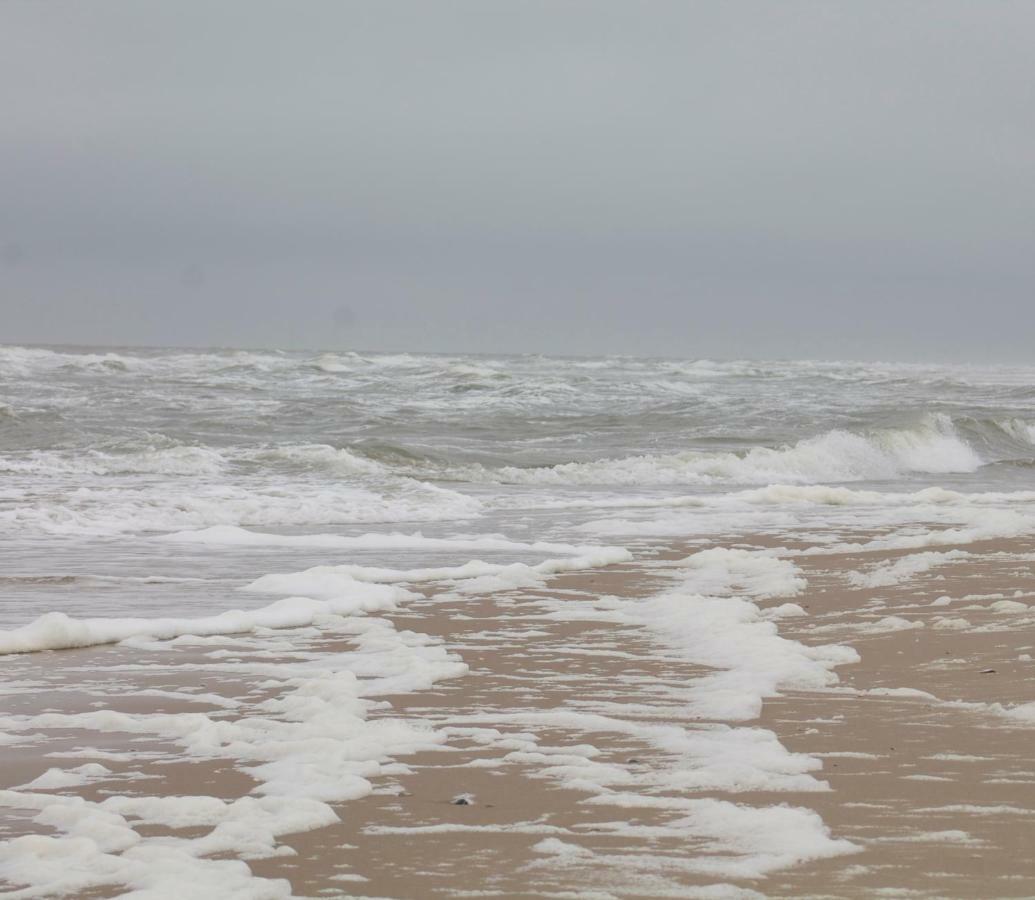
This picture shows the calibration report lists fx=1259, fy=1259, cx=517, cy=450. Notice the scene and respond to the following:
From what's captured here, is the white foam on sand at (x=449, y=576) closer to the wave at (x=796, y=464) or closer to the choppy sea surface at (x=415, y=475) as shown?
the choppy sea surface at (x=415, y=475)

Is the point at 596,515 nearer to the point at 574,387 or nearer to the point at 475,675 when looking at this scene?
the point at 475,675

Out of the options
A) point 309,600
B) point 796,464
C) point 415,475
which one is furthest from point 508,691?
point 796,464

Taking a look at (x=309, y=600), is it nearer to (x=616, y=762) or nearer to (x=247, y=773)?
(x=247, y=773)

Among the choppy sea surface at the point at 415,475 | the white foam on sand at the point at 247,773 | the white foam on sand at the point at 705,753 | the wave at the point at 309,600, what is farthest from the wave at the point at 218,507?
the white foam on sand at the point at 247,773

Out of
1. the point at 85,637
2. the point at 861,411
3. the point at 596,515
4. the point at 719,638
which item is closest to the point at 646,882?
the point at 719,638

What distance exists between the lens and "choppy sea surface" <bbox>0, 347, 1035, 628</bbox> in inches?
353

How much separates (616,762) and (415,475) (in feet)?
42.5

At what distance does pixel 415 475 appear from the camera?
54.1 ft

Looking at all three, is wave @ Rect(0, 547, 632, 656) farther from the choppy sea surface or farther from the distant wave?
the distant wave

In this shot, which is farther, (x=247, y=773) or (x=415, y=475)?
(x=415, y=475)

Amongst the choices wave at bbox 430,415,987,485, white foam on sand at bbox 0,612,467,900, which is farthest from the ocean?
wave at bbox 430,415,987,485

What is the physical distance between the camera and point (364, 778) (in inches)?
138

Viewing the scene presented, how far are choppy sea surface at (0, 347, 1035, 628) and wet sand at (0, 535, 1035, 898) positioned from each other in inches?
77.6

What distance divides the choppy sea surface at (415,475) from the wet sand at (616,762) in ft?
6.46
